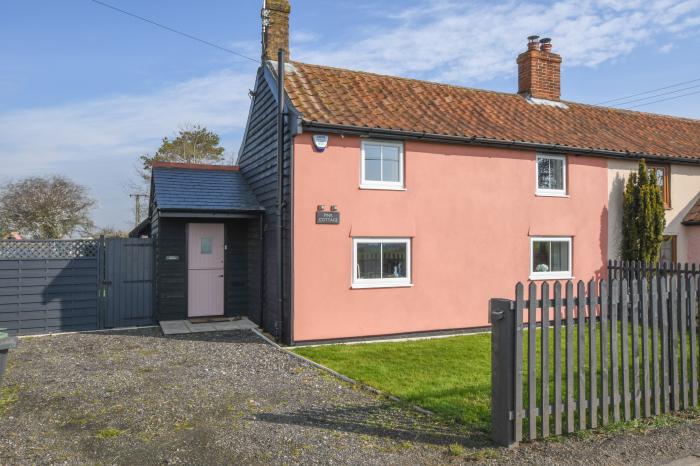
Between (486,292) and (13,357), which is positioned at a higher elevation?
(486,292)

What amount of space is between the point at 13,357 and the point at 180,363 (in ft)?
10.3

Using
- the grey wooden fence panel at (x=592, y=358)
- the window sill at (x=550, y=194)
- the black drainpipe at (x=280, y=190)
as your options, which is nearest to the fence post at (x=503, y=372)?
the grey wooden fence panel at (x=592, y=358)

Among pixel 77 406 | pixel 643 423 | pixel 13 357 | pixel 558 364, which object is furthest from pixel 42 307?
Answer: pixel 643 423

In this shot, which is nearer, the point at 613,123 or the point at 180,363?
the point at 180,363

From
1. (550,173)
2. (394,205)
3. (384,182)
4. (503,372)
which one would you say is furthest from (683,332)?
Result: (550,173)

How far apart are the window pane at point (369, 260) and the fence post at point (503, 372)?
5984mm

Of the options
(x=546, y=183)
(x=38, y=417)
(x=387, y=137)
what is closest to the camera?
(x=38, y=417)

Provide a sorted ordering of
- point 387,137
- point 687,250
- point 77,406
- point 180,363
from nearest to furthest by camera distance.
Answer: point 77,406, point 180,363, point 387,137, point 687,250

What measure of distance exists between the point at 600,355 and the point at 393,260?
240 inches

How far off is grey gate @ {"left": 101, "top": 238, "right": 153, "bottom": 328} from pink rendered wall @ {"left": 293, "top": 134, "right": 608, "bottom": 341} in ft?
14.5

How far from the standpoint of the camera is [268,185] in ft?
39.4

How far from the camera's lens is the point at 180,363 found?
858 cm

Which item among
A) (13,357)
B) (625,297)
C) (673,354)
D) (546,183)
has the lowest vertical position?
(13,357)

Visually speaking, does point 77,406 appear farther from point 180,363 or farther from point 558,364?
point 558,364
